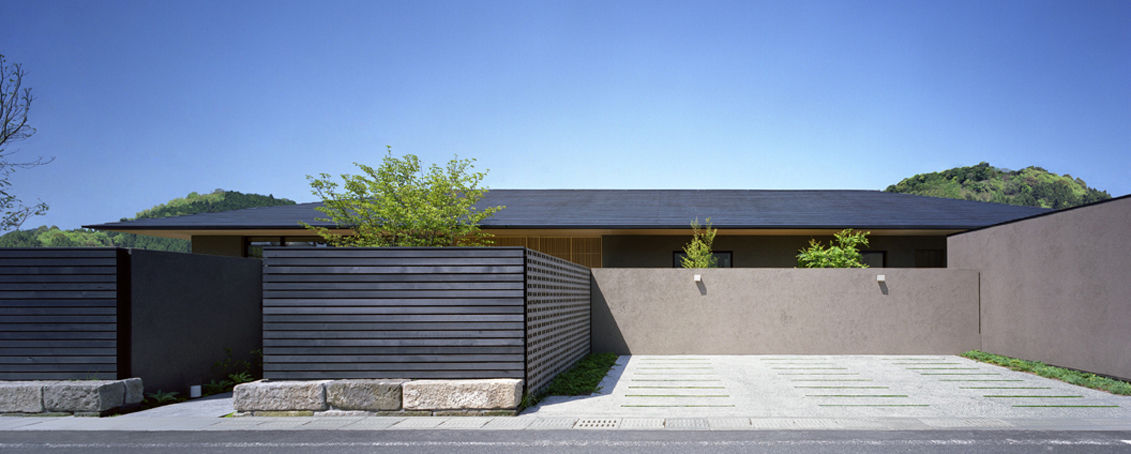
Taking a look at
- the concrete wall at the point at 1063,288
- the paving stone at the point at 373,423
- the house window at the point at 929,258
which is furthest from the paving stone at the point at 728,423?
the house window at the point at 929,258

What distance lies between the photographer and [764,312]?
1310cm

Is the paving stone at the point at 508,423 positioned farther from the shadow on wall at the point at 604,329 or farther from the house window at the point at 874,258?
the house window at the point at 874,258

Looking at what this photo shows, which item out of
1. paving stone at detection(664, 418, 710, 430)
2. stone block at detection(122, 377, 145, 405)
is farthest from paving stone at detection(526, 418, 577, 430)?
stone block at detection(122, 377, 145, 405)

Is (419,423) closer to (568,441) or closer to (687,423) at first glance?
(568,441)

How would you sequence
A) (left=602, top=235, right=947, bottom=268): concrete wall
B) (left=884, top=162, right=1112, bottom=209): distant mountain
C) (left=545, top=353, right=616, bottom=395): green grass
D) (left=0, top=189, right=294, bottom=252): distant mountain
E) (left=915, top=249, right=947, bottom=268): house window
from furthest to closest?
(left=884, top=162, right=1112, bottom=209): distant mountain
(left=0, top=189, right=294, bottom=252): distant mountain
(left=915, top=249, right=947, bottom=268): house window
(left=602, top=235, right=947, bottom=268): concrete wall
(left=545, top=353, right=616, bottom=395): green grass

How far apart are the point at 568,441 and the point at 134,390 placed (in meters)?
5.15

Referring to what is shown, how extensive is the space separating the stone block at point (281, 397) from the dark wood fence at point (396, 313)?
0.20 m

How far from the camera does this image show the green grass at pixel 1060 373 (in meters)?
8.51

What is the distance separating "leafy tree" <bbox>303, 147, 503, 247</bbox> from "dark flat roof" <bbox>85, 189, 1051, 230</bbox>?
3621 millimetres

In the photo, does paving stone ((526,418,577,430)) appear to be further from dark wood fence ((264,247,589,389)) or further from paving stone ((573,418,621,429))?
dark wood fence ((264,247,589,389))

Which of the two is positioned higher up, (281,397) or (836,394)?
(281,397)

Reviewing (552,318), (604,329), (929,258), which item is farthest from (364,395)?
(929,258)

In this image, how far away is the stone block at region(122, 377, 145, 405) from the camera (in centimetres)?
741

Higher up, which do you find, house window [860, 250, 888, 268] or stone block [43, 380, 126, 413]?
house window [860, 250, 888, 268]
